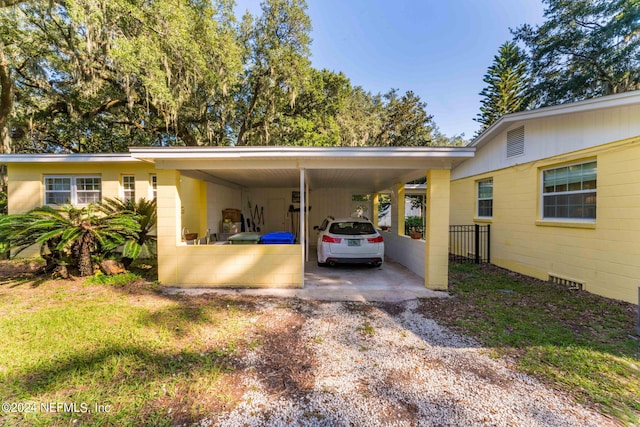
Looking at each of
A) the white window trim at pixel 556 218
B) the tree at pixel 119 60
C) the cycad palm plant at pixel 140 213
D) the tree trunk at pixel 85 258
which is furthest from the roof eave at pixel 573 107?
the tree trunk at pixel 85 258

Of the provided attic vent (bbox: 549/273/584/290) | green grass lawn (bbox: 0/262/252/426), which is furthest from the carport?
attic vent (bbox: 549/273/584/290)

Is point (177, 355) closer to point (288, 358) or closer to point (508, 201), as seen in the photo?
point (288, 358)

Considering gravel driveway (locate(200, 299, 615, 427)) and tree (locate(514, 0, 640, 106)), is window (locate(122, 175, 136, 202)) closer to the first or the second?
gravel driveway (locate(200, 299, 615, 427))

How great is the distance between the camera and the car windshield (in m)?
6.34

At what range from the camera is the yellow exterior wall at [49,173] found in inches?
313

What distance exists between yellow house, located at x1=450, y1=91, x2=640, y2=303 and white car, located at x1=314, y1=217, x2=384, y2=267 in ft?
12.3

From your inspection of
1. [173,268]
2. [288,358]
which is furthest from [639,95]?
[173,268]

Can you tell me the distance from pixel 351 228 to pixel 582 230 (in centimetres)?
458

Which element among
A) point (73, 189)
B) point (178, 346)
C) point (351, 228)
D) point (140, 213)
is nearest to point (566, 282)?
point (351, 228)

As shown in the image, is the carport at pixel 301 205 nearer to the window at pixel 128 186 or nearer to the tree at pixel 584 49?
the window at pixel 128 186

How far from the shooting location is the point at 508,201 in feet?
23.4

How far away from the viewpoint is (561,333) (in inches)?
136

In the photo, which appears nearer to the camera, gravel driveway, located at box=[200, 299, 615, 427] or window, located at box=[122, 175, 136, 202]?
gravel driveway, located at box=[200, 299, 615, 427]

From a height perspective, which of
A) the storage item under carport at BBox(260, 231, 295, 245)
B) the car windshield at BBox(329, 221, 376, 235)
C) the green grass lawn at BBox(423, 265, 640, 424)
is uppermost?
the car windshield at BBox(329, 221, 376, 235)
